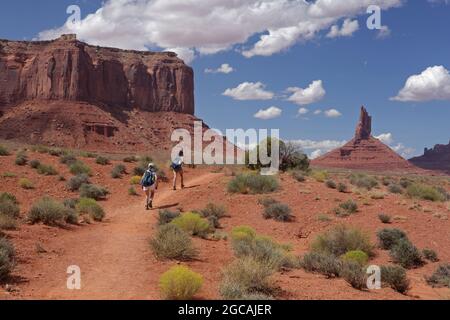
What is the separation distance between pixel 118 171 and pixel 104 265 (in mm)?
16256

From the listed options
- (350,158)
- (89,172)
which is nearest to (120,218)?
(89,172)

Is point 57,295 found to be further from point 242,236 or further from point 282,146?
point 282,146

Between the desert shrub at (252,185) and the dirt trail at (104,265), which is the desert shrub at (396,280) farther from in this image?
the desert shrub at (252,185)

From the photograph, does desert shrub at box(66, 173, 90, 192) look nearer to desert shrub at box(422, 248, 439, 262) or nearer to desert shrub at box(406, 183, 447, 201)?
desert shrub at box(422, 248, 439, 262)

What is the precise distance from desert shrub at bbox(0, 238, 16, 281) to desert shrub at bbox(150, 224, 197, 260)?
2.80 meters

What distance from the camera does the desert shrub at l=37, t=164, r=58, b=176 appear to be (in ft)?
75.8

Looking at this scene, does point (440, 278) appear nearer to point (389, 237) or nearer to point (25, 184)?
point (389, 237)

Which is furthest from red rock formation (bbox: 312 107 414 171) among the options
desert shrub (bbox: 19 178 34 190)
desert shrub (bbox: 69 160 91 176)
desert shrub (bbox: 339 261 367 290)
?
desert shrub (bbox: 339 261 367 290)

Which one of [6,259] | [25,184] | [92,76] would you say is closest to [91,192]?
[25,184]

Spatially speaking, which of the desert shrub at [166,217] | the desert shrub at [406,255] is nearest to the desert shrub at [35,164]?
the desert shrub at [166,217]

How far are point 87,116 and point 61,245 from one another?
284ft

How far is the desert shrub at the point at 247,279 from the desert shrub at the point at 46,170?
1721cm

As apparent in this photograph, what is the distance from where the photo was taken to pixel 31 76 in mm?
100250

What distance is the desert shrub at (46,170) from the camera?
75.8 feet
